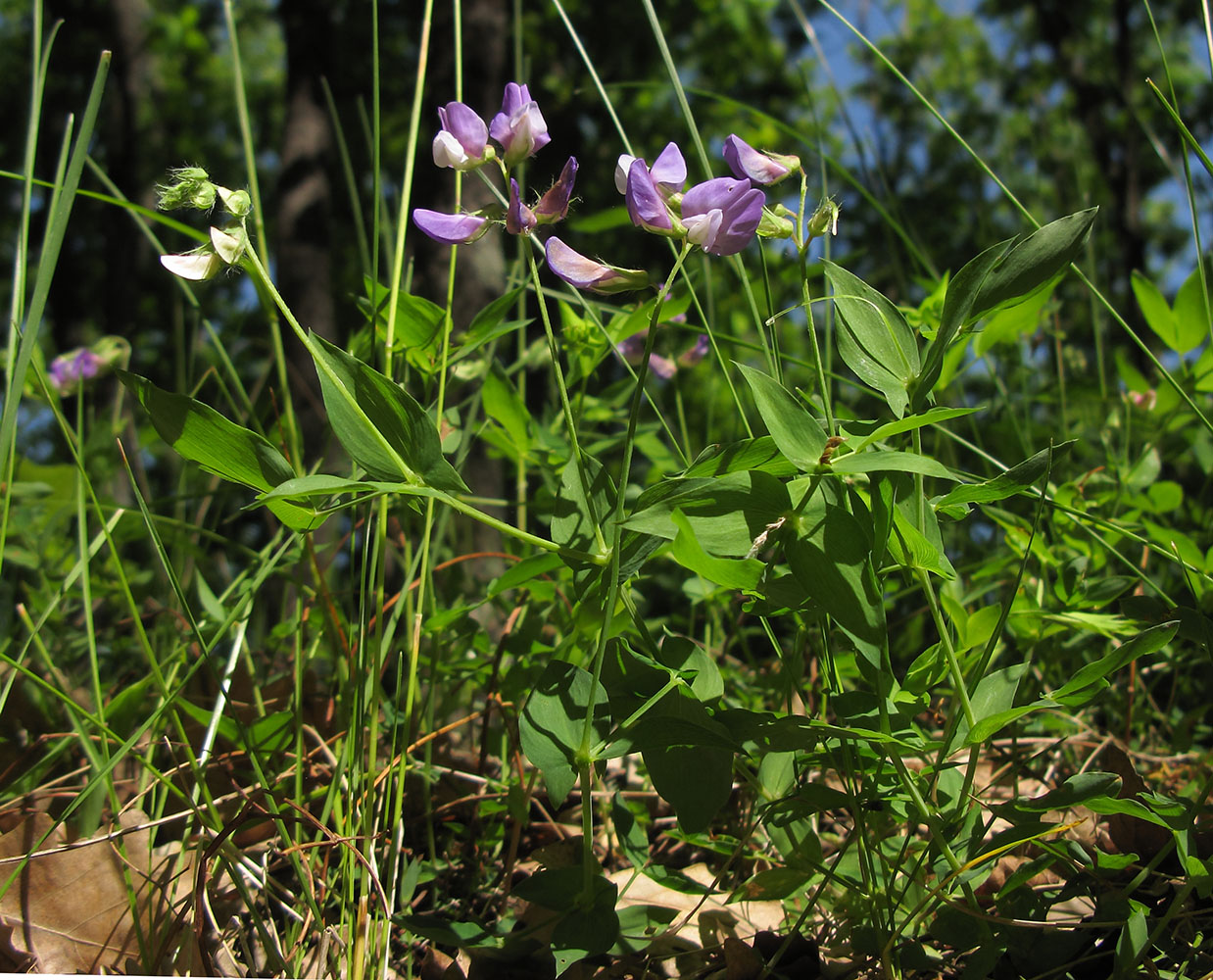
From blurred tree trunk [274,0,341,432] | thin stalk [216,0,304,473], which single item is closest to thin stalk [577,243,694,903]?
thin stalk [216,0,304,473]

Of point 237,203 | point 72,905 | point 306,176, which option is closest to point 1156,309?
point 237,203

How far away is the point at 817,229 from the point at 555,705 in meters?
0.29

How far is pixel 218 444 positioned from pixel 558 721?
0.23 meters

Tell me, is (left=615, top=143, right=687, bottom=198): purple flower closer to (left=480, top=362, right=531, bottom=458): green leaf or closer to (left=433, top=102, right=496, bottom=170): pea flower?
(left=433, top=102, right=496, bottom=170): pea flower

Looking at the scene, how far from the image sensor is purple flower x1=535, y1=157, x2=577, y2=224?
1.54 ft

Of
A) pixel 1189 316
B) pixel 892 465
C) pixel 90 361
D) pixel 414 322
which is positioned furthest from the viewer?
pixel 90 361

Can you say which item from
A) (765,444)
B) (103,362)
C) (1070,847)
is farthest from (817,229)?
(103,362)

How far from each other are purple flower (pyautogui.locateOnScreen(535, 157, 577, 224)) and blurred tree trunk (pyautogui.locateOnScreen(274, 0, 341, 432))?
2644 millimetres

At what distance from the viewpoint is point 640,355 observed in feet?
3.23

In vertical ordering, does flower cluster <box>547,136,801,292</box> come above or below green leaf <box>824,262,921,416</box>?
above

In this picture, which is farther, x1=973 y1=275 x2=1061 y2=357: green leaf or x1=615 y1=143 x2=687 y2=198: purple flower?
x1=973 y1=275 x2=1061 y2=357: green leaf

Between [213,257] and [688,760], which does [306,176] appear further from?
[688,760]

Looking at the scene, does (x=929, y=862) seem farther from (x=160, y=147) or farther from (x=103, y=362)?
(x=160, y=147)

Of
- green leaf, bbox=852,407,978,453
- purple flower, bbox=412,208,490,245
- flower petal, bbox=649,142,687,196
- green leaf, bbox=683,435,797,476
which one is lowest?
green leaf, bbox=683,435,797,476
